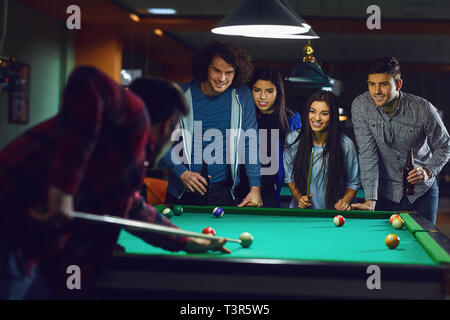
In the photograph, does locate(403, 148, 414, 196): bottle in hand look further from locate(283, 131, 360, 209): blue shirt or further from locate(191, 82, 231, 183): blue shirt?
locate(191, 82, 231, 183): blue shirt

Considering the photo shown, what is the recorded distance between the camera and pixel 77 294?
1.86 meters

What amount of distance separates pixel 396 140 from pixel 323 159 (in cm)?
47

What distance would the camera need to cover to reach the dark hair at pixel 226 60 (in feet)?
11.4

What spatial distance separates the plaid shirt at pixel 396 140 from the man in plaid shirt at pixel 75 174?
2.04 m

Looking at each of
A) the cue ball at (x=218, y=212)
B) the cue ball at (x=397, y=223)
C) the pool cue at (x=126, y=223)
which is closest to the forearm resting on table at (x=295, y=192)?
the cue ball at (x=218, y=212)

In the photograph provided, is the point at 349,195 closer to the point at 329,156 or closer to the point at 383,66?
the point at 329,156

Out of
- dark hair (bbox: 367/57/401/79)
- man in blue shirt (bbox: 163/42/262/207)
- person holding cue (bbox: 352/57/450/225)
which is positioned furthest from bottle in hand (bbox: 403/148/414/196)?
man in blue shirt (bbox: 163/42/262/207)

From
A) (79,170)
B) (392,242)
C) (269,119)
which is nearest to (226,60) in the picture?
(269,119)

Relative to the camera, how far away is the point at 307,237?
2447 millimetres

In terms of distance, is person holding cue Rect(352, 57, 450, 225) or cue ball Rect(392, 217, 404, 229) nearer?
cue ball Rect(392, 217, 404, 229)

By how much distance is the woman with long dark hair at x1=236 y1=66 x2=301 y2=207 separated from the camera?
375 centimetres

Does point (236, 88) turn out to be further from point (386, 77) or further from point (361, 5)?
point (361, 5)
